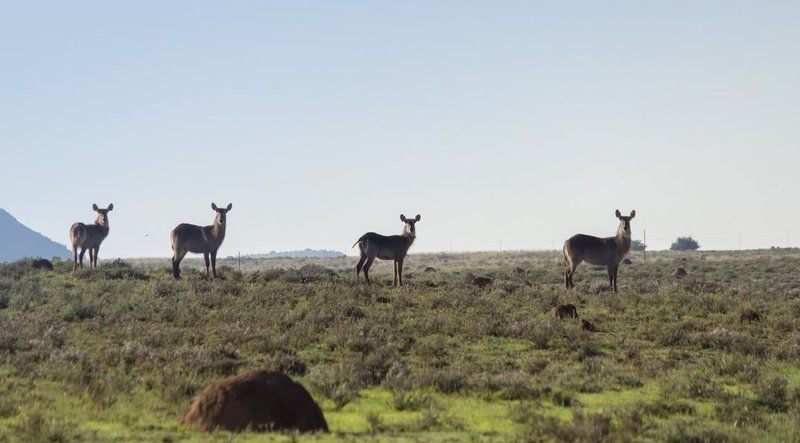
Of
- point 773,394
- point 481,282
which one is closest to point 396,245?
point 481,282

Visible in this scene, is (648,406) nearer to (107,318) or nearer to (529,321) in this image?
(529,321)

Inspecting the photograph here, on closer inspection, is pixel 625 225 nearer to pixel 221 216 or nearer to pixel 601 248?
pixel 601 248

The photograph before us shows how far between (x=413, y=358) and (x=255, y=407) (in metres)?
7.41

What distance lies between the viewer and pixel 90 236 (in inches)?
1427

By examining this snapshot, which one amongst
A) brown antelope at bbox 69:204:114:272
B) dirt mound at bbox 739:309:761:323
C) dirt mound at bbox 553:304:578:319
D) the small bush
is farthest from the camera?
brown antelope at bbox 69:204:114:272

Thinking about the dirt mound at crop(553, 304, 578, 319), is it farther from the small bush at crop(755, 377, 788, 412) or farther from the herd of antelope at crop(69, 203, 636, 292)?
the small bush at crop(755, 377, 788, 412)

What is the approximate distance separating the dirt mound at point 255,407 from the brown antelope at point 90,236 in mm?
25073

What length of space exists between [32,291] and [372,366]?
15383mm

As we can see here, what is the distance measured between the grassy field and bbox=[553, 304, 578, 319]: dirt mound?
0.40 meters

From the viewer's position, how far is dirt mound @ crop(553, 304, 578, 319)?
904 inches

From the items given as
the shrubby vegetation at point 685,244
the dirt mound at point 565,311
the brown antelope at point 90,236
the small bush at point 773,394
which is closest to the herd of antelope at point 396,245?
the brown antelope at point 90,236

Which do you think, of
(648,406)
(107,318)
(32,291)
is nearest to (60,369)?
(107,318)

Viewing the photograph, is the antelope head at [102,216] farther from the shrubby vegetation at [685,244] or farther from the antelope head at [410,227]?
the shrubby vegetation at [685,244]

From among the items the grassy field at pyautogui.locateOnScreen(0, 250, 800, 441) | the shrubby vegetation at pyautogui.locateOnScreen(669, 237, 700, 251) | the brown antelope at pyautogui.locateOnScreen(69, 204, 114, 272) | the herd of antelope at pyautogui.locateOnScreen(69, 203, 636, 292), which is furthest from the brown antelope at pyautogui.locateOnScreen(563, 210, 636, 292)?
the shrubby vegetation at pyautogui.locateOnScreen(669, 237, 700, 251)
